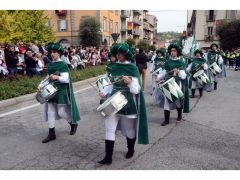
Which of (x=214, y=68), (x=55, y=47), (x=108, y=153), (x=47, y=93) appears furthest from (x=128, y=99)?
(x=214, y=68)

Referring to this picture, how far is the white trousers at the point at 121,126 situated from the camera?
4.42 meters

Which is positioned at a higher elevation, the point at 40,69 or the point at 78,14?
the point at 78,14

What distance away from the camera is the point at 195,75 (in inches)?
406

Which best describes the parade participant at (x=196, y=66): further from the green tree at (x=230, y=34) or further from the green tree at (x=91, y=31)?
the green tree at (x=230, y=34)

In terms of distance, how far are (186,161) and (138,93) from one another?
3.98ft

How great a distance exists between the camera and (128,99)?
4430mm

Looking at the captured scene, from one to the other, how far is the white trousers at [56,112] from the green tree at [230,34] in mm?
40929

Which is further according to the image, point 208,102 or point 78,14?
point 78,14

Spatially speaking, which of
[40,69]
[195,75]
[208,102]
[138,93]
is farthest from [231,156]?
[40,69]

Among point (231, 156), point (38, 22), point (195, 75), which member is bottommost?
point (231, 156)

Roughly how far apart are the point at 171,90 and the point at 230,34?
4012cm

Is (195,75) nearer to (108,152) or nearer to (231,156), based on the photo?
(231,156)

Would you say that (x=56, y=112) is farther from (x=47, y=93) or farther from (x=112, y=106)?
(x=112, y=106)

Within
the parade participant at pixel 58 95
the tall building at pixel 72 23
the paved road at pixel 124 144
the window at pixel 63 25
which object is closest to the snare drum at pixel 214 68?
the paved road at pixel 124 144
